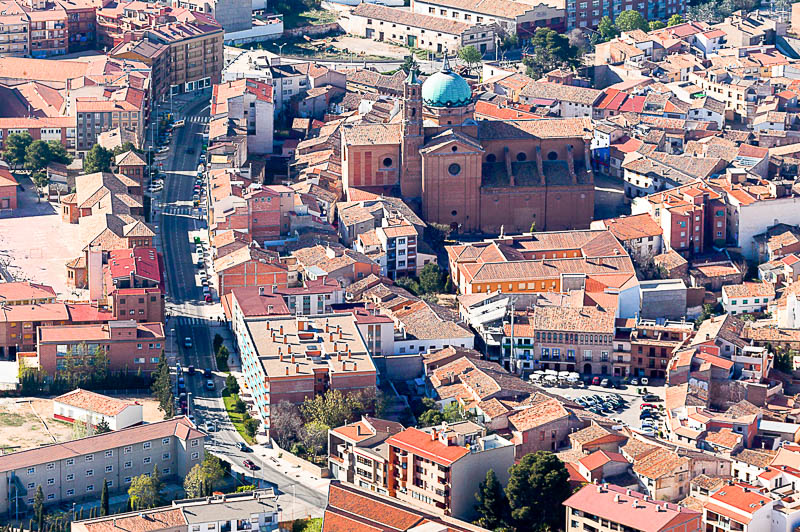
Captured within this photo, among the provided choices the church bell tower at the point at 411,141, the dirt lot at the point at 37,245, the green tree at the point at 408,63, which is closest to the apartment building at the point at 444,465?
the dirt lot at the point at 37,245

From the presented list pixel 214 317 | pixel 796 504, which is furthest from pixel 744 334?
pixel 214 317

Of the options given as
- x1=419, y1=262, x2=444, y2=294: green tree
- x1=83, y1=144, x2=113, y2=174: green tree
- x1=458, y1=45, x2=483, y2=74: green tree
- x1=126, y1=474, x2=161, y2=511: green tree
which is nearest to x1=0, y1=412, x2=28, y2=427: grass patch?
x1=126, y1=474, x2=161, y2=511: green tree

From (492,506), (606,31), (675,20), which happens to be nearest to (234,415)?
(492,506)

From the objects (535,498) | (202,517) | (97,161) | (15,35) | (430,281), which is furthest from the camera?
(15,35)

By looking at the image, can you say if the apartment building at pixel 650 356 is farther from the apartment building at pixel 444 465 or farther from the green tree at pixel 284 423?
the green tree at pixel 284 423

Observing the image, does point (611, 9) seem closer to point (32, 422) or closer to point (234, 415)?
point (234, 415)
